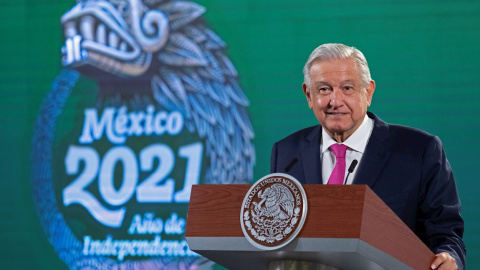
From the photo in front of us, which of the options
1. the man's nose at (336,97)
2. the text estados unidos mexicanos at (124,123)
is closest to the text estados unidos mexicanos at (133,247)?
the text estados unidos mexicanos at (124,123)

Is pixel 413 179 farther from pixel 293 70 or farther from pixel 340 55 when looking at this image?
pixel 293 70

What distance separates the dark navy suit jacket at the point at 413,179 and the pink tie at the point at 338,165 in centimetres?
4

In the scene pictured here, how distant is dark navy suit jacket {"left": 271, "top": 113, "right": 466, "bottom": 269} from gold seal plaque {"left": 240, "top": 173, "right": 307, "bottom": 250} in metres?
0.56

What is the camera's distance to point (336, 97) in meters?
1.83

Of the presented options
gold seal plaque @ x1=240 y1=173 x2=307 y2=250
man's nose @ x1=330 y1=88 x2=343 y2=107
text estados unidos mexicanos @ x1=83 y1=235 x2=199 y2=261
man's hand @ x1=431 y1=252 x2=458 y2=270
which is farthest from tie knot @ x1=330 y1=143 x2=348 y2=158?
text estados unidos mexicanos @ x1=83 y1=235 x2=199 y2=261

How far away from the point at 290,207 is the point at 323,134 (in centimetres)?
76

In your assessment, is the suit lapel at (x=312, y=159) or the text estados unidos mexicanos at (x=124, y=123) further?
the text estados unidos mexicanos at (x=124, y=123)

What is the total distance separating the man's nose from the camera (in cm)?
182

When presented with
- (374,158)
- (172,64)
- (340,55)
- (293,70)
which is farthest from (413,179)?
(172,64)

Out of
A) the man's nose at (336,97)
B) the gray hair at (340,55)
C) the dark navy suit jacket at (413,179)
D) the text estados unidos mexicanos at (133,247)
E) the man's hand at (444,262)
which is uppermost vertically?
the gray hair at (340,55)

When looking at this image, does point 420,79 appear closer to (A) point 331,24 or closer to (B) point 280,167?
(A) point 331,24

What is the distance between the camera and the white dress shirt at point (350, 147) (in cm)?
192

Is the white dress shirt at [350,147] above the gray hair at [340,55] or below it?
below

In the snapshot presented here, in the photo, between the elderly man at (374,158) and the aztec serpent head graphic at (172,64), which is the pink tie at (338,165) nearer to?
the elderly man at (374,158)
